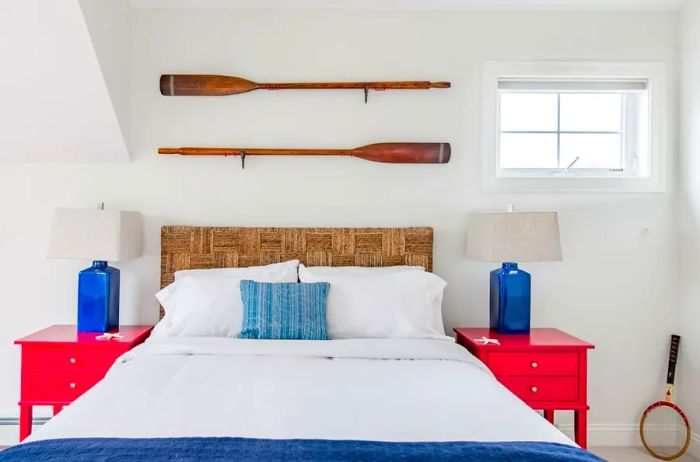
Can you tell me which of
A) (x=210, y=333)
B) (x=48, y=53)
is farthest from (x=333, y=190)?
(x=48, y=53)

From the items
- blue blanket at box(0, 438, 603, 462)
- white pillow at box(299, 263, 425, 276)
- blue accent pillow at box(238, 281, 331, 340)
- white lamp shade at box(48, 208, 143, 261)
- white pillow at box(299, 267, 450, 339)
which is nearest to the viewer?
blue blanket at box(0, 438, 603, 462)

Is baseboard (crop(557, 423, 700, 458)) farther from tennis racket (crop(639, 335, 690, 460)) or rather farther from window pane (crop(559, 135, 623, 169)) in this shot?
window pane (crop(559, 135, 623, 169))

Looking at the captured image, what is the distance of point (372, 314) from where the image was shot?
2754mm

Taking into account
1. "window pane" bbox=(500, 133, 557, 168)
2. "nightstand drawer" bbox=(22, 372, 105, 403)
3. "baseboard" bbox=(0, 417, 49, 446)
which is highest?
"window pane" bbox=(500, 133, 557, 168)

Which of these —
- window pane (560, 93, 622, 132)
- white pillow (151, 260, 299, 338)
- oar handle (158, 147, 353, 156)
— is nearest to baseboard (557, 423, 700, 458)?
window pane (560, 93, 622, 132)

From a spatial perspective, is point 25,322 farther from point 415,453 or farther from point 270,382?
point 415,453

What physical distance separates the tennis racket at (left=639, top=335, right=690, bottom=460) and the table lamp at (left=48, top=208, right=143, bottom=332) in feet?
9.77

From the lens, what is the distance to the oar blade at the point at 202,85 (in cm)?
318

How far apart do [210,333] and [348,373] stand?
0.88 m

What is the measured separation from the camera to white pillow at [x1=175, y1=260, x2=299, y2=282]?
9.69 feet

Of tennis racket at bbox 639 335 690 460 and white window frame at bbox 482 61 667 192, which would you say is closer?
tennis racket at bbox 639 335 690 460

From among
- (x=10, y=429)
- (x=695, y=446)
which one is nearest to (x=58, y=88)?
(x=10, y=429)

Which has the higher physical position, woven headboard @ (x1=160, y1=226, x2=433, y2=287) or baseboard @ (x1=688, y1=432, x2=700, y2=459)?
woven headboard @ (x1=160, y1=226, x2=433, y2=287)

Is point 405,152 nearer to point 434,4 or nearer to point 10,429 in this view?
point 434,4
